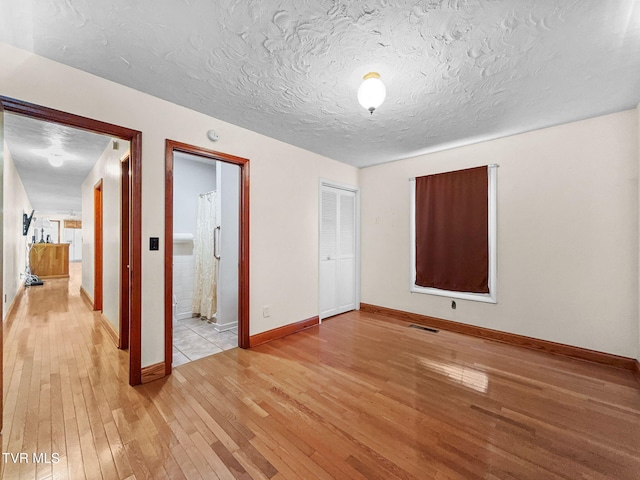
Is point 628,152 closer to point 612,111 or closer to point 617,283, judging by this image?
point 612,111

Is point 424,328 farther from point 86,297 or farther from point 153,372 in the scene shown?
point 86,297

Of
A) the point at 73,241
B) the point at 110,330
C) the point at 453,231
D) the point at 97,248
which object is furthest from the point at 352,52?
the point at 73,241

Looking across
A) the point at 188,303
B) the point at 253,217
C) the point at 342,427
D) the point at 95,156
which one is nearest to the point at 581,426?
the point at 342,427

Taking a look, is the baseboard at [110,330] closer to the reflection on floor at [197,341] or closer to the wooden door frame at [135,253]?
the reflection on floor at [197,341]

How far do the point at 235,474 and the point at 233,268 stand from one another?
8.54 feet

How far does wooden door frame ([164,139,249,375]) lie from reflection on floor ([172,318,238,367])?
0.84ft

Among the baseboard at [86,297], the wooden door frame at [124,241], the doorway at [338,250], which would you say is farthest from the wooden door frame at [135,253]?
the baseboard at [86,297]

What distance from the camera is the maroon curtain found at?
3.40m

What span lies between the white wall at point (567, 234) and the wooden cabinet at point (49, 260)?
10.5 m

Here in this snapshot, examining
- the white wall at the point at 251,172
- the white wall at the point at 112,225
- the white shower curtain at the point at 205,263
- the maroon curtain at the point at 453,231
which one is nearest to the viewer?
the white wall at the point at 251,172

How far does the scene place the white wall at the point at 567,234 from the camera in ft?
8.50

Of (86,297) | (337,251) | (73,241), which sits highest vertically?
(73,241)

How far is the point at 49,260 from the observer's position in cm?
791

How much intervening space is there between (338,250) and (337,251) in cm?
3
